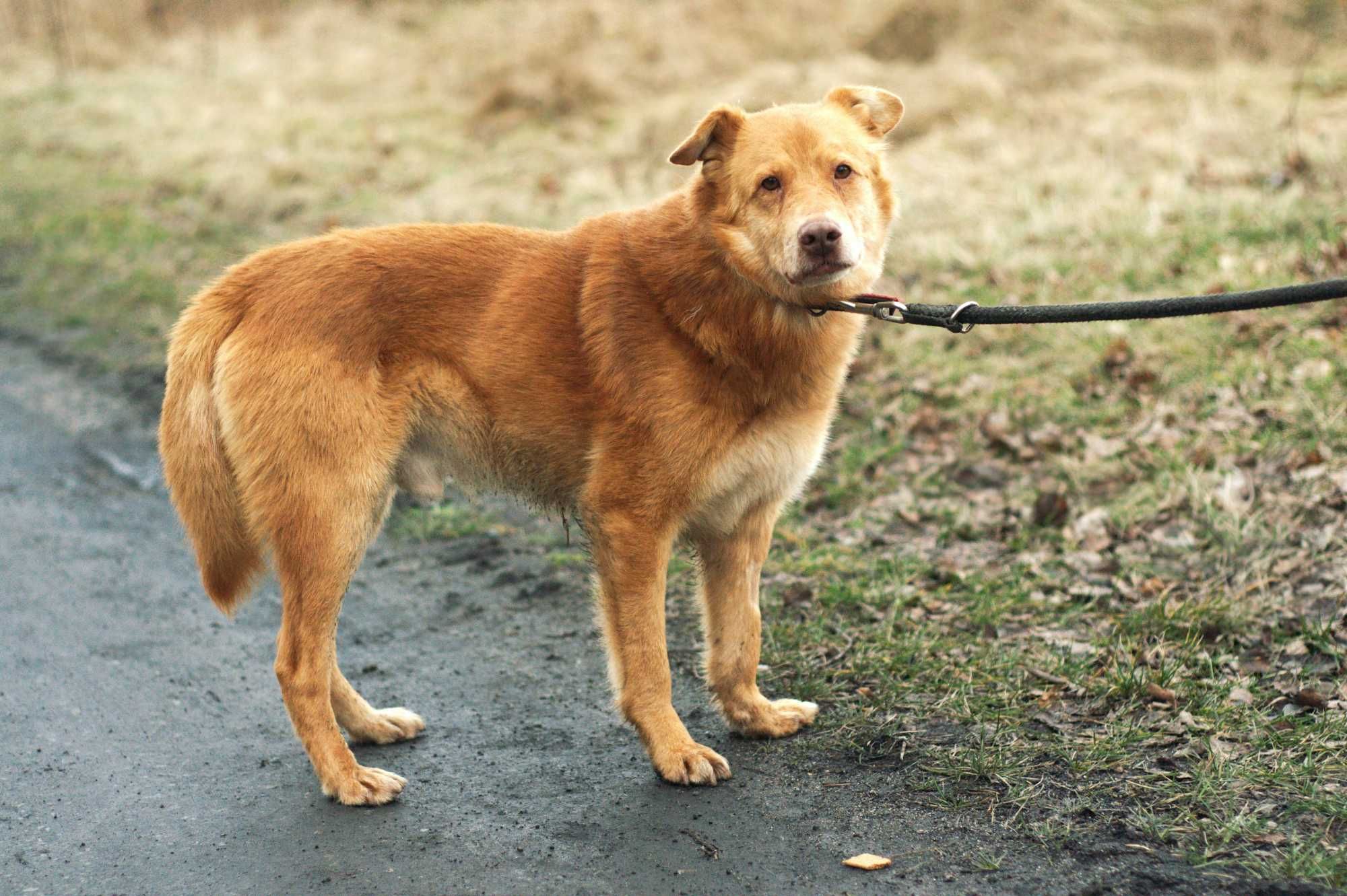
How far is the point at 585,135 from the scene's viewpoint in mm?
11828

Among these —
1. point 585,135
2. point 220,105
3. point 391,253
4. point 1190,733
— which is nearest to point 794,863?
point 1190,733

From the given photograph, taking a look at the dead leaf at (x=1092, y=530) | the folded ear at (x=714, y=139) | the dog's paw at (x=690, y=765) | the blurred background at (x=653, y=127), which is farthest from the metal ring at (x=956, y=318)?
the blurred background at (x=653, y=127)

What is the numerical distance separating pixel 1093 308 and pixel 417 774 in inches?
101

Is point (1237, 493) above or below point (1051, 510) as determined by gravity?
above

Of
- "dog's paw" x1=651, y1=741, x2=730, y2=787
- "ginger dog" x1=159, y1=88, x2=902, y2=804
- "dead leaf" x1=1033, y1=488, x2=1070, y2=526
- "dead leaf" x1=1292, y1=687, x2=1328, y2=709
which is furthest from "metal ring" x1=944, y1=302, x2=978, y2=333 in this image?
"dead leaf" x1=1033, y1=488, x2=1070, y2=526

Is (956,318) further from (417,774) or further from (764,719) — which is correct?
(417,774)

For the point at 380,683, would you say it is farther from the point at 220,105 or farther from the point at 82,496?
the point at 220,105

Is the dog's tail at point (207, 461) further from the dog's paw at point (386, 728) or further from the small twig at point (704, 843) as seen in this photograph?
the small twig at point (704, 843)

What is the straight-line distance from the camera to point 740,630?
4.06 meters

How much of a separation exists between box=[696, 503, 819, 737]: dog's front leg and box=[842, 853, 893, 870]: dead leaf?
0.84 metres

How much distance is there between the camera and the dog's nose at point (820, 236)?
3416mm

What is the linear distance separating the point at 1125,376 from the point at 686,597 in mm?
2796

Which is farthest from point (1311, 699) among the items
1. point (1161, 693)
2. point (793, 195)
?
point (793, 195)

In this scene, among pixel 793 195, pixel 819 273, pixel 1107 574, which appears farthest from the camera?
pixel 1107 574
